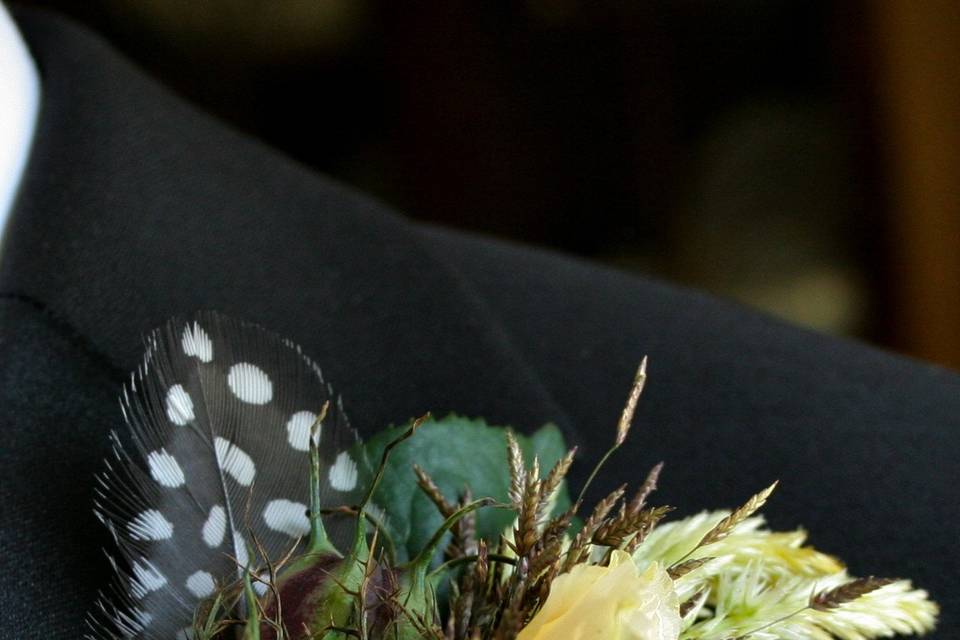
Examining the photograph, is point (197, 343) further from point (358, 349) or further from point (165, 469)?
point (358, 349)

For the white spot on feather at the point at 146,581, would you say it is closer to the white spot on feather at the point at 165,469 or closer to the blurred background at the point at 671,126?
the white spot on feather at the point at 165,469

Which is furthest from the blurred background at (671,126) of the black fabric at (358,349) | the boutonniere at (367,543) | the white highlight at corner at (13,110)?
the boutonniere at (367,543)

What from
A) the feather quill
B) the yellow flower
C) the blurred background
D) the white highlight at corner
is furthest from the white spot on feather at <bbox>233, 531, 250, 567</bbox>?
the blurred background

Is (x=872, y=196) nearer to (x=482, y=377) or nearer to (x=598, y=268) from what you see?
(x=598, y=268)

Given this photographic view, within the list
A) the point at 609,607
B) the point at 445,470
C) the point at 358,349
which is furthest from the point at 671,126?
the point at 609,607

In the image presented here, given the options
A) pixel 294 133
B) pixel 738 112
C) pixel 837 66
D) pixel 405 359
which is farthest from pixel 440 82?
pixel 405 359
